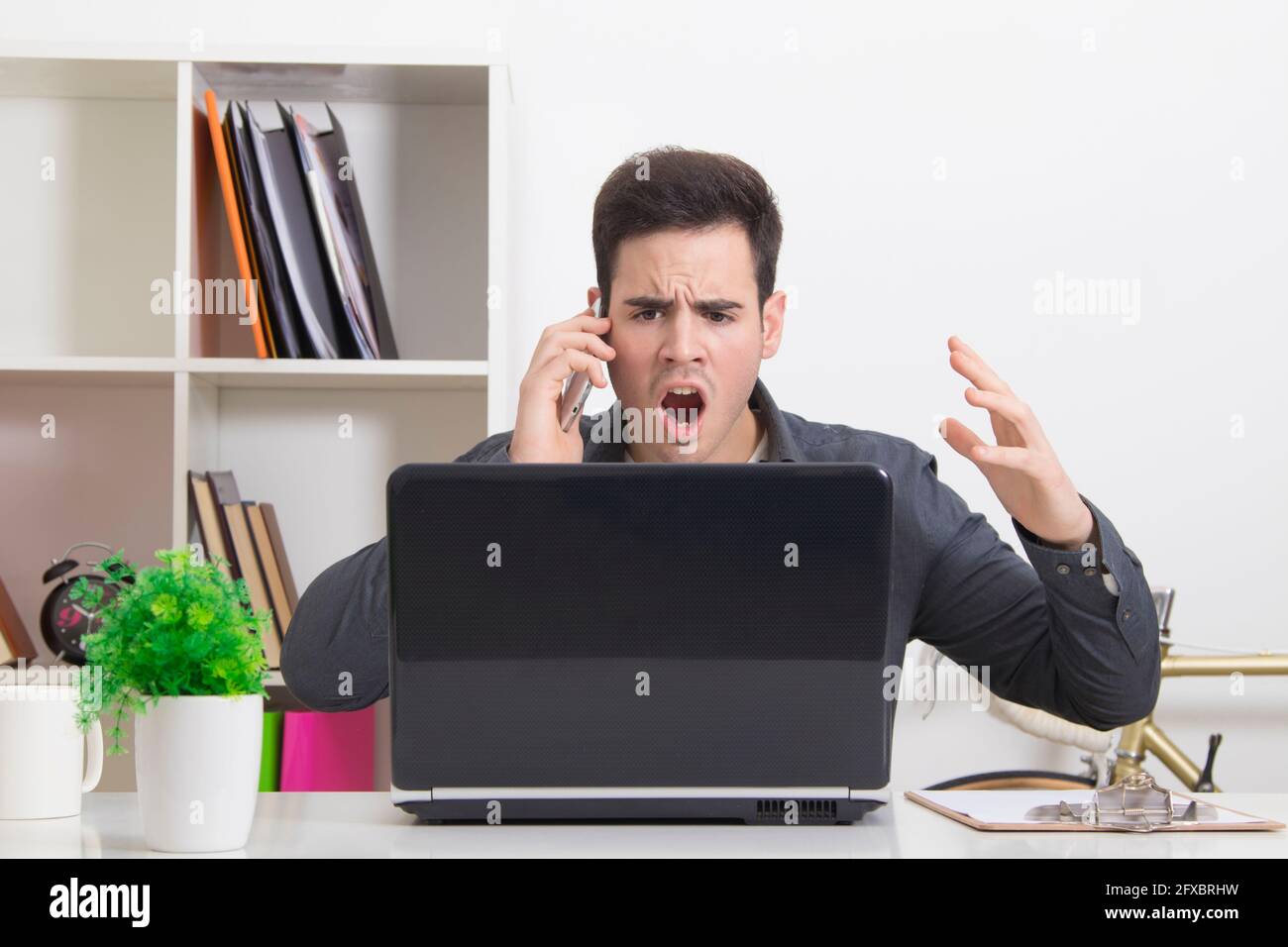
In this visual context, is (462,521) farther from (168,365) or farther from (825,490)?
(168,365)

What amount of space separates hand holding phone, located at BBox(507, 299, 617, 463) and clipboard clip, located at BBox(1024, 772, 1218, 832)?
65 cm

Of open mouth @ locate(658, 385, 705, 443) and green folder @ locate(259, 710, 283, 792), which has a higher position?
open mouth @ locate(658, 385, 705, 443)

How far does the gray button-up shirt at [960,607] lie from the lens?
1.29m

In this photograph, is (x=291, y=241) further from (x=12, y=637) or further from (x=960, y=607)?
(x=960, y=607)

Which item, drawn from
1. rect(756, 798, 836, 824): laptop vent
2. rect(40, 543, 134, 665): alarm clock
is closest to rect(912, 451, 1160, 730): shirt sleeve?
rect(756, 798, 836, 824): laptop vent

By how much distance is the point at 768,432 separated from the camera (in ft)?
5.85

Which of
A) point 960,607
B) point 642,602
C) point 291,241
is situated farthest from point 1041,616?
point 291,241

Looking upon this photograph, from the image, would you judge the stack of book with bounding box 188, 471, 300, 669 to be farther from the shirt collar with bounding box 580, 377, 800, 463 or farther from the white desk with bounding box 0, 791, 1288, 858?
the white desk with bounding box 0, 791, 1288, 858

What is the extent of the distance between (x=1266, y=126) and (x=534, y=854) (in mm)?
2094

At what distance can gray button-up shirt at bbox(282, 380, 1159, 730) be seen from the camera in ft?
4.24

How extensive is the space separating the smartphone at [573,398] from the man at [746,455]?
0.02 metres

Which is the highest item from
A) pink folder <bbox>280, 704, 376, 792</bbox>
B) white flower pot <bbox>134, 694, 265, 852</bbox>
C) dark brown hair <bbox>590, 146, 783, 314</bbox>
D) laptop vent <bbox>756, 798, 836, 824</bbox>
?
dark brown hair <bbox>590, 146, 783, 314</bbox>

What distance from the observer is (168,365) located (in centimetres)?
208

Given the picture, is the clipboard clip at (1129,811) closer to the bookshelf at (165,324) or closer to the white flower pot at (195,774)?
the white flower pot at (195,774)
